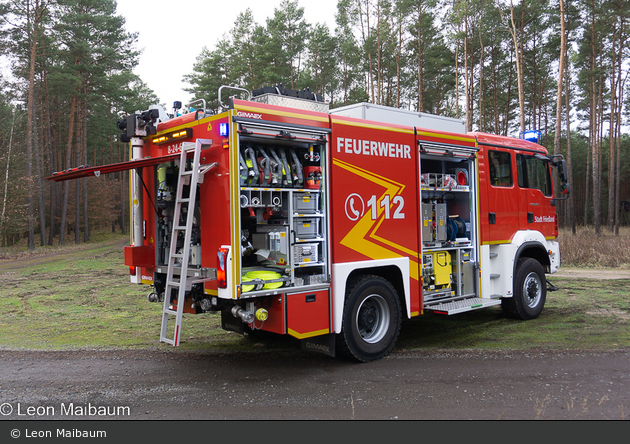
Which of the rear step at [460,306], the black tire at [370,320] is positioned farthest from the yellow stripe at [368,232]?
the rear step at [460,306]

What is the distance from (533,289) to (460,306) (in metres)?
2.43

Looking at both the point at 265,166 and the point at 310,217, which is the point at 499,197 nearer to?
the point at 310,217

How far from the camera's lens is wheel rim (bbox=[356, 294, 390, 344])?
6148mm

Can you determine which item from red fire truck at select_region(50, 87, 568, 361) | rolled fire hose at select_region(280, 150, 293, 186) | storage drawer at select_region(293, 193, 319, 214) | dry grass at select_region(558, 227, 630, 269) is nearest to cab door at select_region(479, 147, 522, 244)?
red fire truck at select_region(50, 87, 568, 361)

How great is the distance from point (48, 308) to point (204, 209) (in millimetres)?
6468

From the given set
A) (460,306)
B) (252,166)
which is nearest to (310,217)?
Answer: (252,166)

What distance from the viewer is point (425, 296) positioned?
7066mm

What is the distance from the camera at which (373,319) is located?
631 cm

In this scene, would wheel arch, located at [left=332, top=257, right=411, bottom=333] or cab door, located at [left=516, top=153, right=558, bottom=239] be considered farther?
cab door, located at [left=516, top=153, right=558, bottom=239]

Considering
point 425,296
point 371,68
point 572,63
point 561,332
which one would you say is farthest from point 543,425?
point 572,63

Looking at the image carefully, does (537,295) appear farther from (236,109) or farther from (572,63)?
(572,63)

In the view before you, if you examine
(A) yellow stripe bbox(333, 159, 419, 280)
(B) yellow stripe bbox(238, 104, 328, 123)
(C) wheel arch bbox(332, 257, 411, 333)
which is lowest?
(C) wheel arch bbox(332, 257, 411, 333)

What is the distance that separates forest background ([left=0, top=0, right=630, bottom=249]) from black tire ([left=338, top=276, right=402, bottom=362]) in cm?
1782

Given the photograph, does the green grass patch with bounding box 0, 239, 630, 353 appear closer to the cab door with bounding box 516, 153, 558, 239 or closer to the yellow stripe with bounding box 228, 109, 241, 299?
the cab door with bounding box 516, 153, 558, 239
